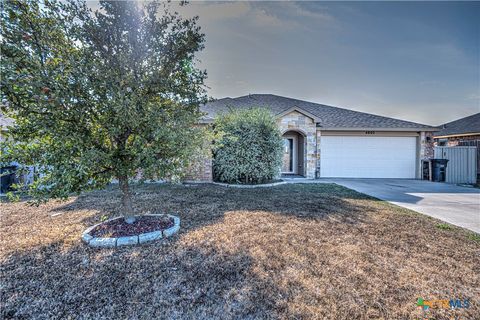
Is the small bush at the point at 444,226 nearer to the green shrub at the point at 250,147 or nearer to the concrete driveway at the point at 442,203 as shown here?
the concrete driveway at the point at 442,203

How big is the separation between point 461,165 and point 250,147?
1173 centimetres

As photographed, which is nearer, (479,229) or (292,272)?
(292,272)

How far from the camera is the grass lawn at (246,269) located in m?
2.20

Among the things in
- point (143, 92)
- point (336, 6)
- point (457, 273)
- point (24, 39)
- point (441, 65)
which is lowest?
point (457, 273)

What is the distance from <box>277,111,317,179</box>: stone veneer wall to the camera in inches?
465

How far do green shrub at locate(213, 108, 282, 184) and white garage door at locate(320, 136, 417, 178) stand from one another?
459 cm

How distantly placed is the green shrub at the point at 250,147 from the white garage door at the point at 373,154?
4588 millimetres

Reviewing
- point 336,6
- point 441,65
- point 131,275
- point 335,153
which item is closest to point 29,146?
point 131,275

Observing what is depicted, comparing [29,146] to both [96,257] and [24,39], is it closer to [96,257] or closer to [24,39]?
[24,39]

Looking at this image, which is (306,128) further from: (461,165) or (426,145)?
(461,165)

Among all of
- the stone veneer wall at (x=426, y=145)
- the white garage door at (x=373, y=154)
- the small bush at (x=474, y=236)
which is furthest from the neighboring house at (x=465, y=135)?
the small bush at (x=474, y=236)

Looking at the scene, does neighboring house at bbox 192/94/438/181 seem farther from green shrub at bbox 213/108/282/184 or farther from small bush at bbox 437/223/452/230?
small bush at bbox 437/223/452/230

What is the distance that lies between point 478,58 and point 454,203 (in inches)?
335

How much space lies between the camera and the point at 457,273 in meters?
2.91
